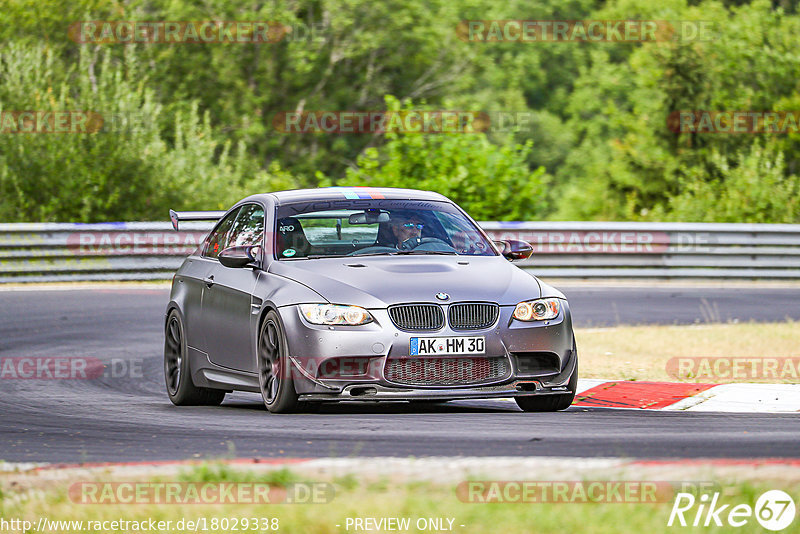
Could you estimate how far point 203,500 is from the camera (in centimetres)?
572

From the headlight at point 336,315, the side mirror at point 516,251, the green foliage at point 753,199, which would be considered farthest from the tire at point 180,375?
the green foliage at point 753,199

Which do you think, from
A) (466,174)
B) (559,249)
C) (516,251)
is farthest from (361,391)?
(466,174)

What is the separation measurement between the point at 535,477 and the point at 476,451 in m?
1.01

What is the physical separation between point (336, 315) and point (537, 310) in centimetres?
130

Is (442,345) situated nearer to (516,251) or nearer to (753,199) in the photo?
(516,251)

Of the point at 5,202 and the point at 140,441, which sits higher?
the point at 140,441

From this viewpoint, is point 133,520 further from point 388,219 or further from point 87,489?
point 388,219

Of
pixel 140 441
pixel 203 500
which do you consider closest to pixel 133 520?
pixel 203 500

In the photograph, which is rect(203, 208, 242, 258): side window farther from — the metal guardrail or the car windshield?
the metal guardrail

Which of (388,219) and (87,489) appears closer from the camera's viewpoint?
(87,489)

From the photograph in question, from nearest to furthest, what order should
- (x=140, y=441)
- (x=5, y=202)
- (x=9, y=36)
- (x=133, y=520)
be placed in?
(x=133, y=520)
(x=140, y=441)
(x=5, y=202)
(x=9, y=36)

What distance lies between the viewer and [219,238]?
10859 millimetres

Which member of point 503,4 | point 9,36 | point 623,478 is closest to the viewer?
point 623,478

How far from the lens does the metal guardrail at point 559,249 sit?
2164 cm
